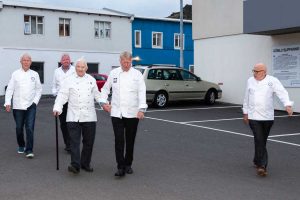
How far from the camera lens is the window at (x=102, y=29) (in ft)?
121

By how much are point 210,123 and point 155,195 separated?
26.5 feet

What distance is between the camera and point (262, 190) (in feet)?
20.2

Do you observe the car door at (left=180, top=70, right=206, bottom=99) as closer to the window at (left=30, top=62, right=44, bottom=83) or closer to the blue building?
the window at (left=30, top=62, right=44, bottom=83)

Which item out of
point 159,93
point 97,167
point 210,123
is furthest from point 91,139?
point 159,93

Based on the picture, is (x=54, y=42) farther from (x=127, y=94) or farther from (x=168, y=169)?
(x=127, y=94)

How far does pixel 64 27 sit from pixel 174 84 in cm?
1843

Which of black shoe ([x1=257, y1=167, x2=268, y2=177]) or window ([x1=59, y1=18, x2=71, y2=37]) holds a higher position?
window ([x1=59, y1=18, x2=71, y2=37])

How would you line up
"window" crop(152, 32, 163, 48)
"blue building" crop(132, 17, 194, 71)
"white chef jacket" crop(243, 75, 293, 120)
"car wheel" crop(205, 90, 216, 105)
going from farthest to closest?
"window" crop(152, 32, 163, 48) < "blue building" crop(132, 17, 194, 71) < "car wheel" crop(205, 90, 216, 105) < "white chef jacket" crop(243, 75, 293, 120)

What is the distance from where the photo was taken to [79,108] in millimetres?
7027

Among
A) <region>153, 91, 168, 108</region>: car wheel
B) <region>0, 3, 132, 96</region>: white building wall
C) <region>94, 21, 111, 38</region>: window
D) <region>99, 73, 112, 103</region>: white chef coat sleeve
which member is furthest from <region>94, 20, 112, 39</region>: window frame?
<region>99, 73, 112, 103</region>: white chef coat sleeve

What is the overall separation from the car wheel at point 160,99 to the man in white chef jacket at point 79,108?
455 inches

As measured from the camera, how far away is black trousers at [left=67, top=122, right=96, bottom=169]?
6949 millimetres

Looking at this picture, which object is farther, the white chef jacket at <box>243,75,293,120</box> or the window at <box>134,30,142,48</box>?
the window at <box>134,30,142,48</box>

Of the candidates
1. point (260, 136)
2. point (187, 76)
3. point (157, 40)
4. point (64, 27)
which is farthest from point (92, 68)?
point (260, 136)
